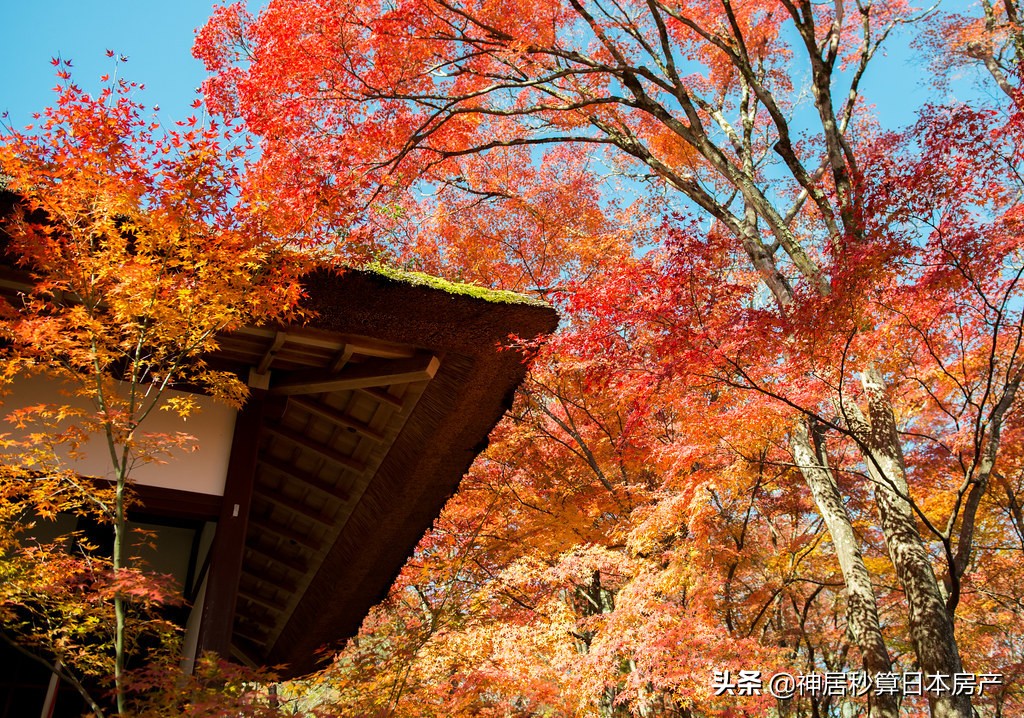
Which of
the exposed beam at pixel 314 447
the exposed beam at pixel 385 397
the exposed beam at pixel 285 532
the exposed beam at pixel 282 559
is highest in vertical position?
the exposed beam at pixel 385 397

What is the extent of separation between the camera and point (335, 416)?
6.48m

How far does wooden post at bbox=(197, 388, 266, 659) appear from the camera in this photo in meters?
5.07

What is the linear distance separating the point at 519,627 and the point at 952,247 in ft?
17.1

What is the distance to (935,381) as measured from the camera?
9.16 metres

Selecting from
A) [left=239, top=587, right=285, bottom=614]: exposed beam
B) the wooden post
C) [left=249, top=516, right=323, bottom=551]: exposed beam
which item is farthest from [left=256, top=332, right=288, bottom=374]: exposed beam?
[left=239, top=587, right=285, bottom=614]: exposed beam

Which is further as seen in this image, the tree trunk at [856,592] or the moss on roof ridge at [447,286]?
the tree trunk at [856,592]

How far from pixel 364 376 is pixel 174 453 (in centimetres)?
152

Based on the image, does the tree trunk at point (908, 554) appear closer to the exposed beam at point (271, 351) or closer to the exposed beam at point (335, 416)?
the exposed beam at point (335, 416)

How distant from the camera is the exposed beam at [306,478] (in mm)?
7062

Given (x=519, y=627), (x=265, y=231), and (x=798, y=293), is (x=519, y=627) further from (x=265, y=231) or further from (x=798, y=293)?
(x=265, y=231)

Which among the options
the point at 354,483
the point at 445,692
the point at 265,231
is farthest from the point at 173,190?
the point at 445,692

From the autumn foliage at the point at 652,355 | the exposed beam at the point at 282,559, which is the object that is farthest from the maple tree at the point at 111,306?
the exposed beam at the point at 282,559

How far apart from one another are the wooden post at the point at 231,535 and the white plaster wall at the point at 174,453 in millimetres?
97

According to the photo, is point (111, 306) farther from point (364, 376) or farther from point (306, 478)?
point (306, 478)
